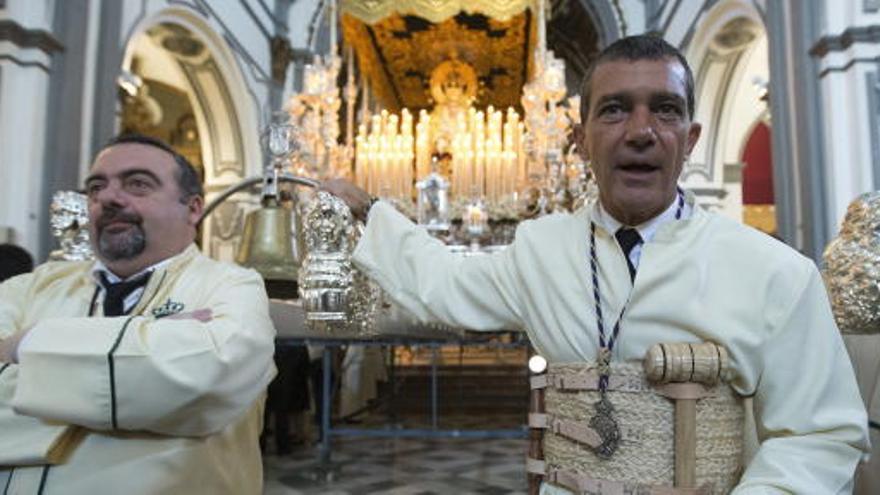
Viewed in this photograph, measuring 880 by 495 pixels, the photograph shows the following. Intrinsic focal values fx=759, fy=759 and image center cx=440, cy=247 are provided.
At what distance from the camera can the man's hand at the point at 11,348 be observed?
5.13ft

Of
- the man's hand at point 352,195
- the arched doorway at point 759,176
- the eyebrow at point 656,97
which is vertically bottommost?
the man's hand at point 352,195

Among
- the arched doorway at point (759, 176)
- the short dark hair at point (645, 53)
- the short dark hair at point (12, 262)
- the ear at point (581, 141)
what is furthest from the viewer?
the arched doorway at point (759, 176)

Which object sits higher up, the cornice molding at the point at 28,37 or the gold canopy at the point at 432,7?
the gold canopy at the point at 432,7

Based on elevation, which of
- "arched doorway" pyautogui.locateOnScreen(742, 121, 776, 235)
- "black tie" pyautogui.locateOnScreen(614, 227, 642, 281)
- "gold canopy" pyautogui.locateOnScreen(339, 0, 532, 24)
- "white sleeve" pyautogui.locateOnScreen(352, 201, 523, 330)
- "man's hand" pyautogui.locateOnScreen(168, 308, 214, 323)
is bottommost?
"man's hand" pyautogui.locateOnScreen(168, 308, 214, 323)

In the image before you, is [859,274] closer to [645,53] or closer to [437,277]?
[645,53]

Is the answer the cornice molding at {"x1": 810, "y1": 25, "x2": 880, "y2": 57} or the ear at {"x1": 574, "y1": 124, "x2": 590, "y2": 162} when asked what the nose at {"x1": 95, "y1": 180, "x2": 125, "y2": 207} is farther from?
the cornice molding at {"x1": 810, "y1": 25, "x2": 880, "y2": 57}

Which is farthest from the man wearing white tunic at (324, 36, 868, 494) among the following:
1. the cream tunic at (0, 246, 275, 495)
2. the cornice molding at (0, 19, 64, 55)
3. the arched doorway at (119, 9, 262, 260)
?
the arched doorway at (119, 9, 262, 260)

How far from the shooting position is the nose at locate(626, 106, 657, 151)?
123cm

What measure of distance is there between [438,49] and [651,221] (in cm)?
1085

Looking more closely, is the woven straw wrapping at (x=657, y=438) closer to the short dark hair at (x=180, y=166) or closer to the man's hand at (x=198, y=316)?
the man's hand at (x=198, y=316)

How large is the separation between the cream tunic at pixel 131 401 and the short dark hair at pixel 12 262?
2.24m

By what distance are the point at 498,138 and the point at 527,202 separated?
0.89 meters

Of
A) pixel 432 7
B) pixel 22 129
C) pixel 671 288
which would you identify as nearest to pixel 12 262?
pixel 22 129

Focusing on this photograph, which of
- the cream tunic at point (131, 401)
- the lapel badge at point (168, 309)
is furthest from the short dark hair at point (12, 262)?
the cream tunic at point (131, 401)
